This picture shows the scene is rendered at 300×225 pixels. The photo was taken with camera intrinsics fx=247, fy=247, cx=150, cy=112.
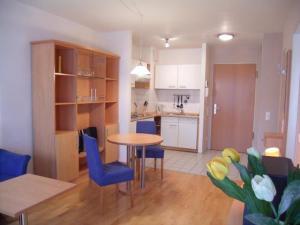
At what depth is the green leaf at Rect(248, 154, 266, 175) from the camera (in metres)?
0.86

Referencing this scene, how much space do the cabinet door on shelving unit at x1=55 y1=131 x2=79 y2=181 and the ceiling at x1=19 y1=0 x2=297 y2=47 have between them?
1.85 meters

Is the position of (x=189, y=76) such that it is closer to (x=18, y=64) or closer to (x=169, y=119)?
(x=169, y=119)

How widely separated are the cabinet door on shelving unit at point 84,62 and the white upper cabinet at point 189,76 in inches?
105

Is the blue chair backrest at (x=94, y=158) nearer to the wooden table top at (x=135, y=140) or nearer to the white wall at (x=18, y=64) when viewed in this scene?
the wooden table top at (x=135, y=140)

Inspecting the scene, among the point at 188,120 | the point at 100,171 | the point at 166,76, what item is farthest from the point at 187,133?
the point at 100,171

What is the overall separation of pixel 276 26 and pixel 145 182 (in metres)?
3.38

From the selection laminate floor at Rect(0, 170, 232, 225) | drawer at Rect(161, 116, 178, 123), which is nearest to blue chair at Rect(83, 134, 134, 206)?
laminate floor at Rect(0, 170, 232, 225)

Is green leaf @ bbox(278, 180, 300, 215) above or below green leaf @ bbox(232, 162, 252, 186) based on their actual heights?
below

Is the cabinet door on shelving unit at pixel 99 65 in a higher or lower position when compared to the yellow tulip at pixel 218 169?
higher

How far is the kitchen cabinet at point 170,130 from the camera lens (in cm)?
623

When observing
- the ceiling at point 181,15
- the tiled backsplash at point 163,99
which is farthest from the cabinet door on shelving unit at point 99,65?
the tiled backsplash at point 163,99

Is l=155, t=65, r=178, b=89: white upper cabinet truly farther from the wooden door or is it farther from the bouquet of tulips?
the bouquet of tulips

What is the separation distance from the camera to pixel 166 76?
6.48 metres

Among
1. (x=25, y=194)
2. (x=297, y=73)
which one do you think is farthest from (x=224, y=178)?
(x=297, y=73)
